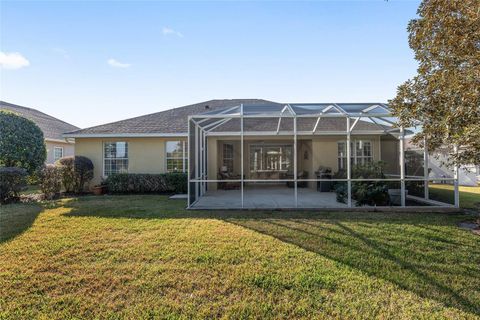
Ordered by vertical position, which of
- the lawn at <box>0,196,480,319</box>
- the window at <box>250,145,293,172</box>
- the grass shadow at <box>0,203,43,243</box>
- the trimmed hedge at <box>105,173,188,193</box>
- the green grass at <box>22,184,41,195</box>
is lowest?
the lawn at <box>0,196,480,319</box>

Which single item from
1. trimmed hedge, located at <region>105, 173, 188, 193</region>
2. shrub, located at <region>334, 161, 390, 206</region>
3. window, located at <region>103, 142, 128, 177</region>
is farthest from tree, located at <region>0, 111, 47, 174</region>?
shrub, located at <region>334, 161, 390, 206</region>

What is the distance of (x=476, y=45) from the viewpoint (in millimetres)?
4684

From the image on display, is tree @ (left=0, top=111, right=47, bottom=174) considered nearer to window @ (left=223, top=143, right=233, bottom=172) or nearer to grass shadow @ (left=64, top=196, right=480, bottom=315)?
grass shadow @ (left=64, top=196, right=480, bottom=315)

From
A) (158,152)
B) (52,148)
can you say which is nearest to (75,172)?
(158,152)

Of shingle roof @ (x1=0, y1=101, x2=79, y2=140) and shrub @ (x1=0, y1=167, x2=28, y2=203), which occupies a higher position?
shingle roof @ (x1=0, y1=101, x2=79, y2=140)

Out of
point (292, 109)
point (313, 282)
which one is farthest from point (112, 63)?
point (313, 282)

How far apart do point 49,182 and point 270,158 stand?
11.2 meters

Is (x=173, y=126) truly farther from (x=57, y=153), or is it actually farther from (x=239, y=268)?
(x=57, y=153)

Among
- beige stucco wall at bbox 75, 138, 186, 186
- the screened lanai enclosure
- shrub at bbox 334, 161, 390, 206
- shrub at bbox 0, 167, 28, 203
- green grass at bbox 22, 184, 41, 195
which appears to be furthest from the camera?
beige stucco wall at bbox 75, 138, 186, 186

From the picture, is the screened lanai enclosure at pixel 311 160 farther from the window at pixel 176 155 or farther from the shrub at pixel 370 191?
the window at pixel 176 155

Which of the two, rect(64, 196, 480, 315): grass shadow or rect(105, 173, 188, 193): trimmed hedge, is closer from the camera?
rect(64, 196, 480, 315): grass shadow

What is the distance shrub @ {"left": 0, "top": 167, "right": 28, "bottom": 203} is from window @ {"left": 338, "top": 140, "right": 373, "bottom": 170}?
14.2 m

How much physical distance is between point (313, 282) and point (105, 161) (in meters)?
12.4

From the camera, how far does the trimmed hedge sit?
11945 mm
